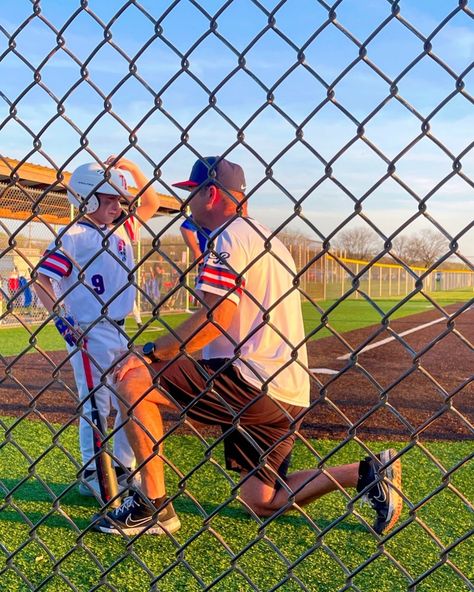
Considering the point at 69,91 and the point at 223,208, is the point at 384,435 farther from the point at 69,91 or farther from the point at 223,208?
the point at 69,91

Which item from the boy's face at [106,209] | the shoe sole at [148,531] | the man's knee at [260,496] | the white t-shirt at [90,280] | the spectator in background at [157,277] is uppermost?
the boy's face at [106,209]

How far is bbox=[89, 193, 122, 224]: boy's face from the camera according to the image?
3902 millimetres

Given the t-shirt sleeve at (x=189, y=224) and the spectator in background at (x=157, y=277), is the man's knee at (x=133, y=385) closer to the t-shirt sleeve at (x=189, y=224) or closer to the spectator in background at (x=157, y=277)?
the t-shirt sleeve at (x=189, y=224)

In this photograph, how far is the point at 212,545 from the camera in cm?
317

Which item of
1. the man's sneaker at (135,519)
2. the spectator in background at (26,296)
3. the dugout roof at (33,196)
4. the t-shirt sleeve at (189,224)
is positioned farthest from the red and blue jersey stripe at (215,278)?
the spectator in background at (26,296)

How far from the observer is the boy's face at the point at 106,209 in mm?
3902

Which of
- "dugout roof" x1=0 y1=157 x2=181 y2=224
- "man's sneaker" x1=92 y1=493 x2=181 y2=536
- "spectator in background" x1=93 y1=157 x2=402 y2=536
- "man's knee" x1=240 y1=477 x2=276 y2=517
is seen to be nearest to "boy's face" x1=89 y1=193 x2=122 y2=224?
"spectator in background" x1=93 y1=157 x2=402 y2=536

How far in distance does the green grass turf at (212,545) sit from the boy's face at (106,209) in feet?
4.53

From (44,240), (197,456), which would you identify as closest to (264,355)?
(197,456)

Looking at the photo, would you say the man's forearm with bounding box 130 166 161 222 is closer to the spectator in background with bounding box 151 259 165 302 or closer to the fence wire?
the fence wire

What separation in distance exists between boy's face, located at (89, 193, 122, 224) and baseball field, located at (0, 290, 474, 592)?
43.2 inches

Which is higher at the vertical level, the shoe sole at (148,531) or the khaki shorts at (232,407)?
the khaki shorts at (232,407)

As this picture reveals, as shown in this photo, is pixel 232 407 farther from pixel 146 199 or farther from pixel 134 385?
pixel 146 199

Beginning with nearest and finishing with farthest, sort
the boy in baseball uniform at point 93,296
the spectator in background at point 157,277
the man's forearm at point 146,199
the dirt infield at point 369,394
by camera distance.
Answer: the boy in baseball uniform at point 93,296, the man's forearm at point 146,199, the dirt infield at point 369,394, the spectator in background at point 157,277
